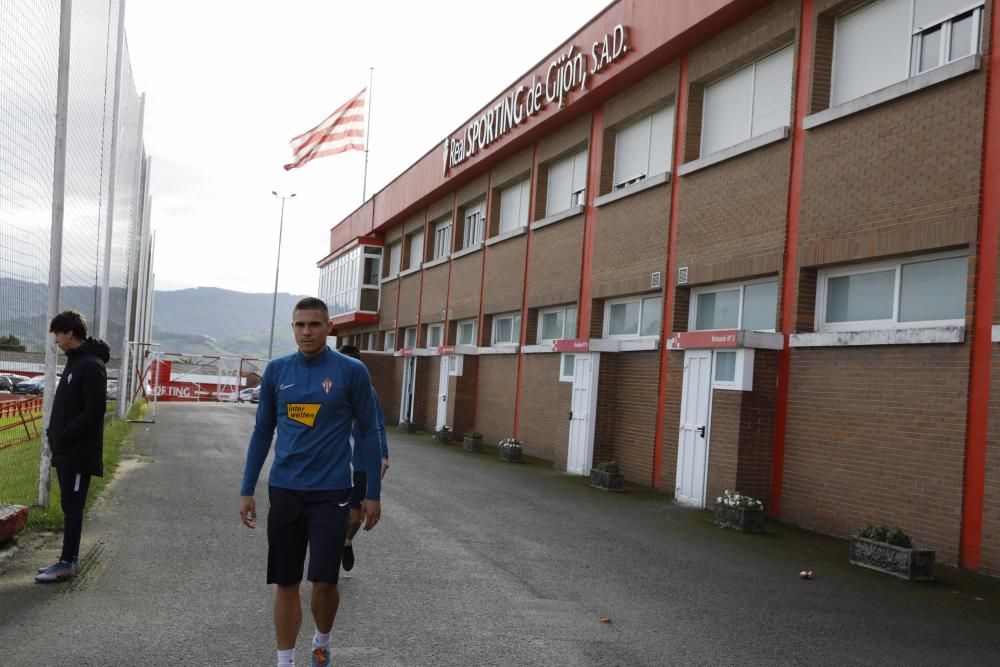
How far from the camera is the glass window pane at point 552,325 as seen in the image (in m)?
20.6

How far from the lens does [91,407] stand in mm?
6805

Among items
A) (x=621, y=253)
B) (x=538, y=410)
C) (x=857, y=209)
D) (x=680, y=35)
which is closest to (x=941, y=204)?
(x=857, y=209)

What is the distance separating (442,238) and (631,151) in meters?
13.9

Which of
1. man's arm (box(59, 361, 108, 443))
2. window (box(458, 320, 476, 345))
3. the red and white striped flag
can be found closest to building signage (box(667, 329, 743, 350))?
man's arm (box(59, 361, 108, 443))

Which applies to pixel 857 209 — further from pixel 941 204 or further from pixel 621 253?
pixel 621 253

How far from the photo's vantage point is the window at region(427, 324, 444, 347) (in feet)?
99.4

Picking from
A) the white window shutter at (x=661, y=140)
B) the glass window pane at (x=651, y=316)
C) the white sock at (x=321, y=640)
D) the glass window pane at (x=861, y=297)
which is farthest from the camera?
the white window shutter at (x=661, y=140)

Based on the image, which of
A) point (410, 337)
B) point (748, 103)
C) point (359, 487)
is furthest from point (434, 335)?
point (359, 487)

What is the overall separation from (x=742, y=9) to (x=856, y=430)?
664 cm

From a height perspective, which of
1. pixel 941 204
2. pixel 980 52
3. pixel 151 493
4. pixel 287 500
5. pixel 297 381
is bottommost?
pixel 151 493

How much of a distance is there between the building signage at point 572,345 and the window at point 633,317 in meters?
0.70

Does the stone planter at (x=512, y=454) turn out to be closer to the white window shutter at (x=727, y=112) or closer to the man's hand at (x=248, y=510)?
the white window shutter at (x=727, y=112)

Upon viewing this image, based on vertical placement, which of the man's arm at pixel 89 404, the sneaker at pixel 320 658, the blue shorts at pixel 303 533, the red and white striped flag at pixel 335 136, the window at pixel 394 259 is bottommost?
the sneaker at pixel 320 658

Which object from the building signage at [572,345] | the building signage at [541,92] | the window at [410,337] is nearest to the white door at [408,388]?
the window at [410,337]
